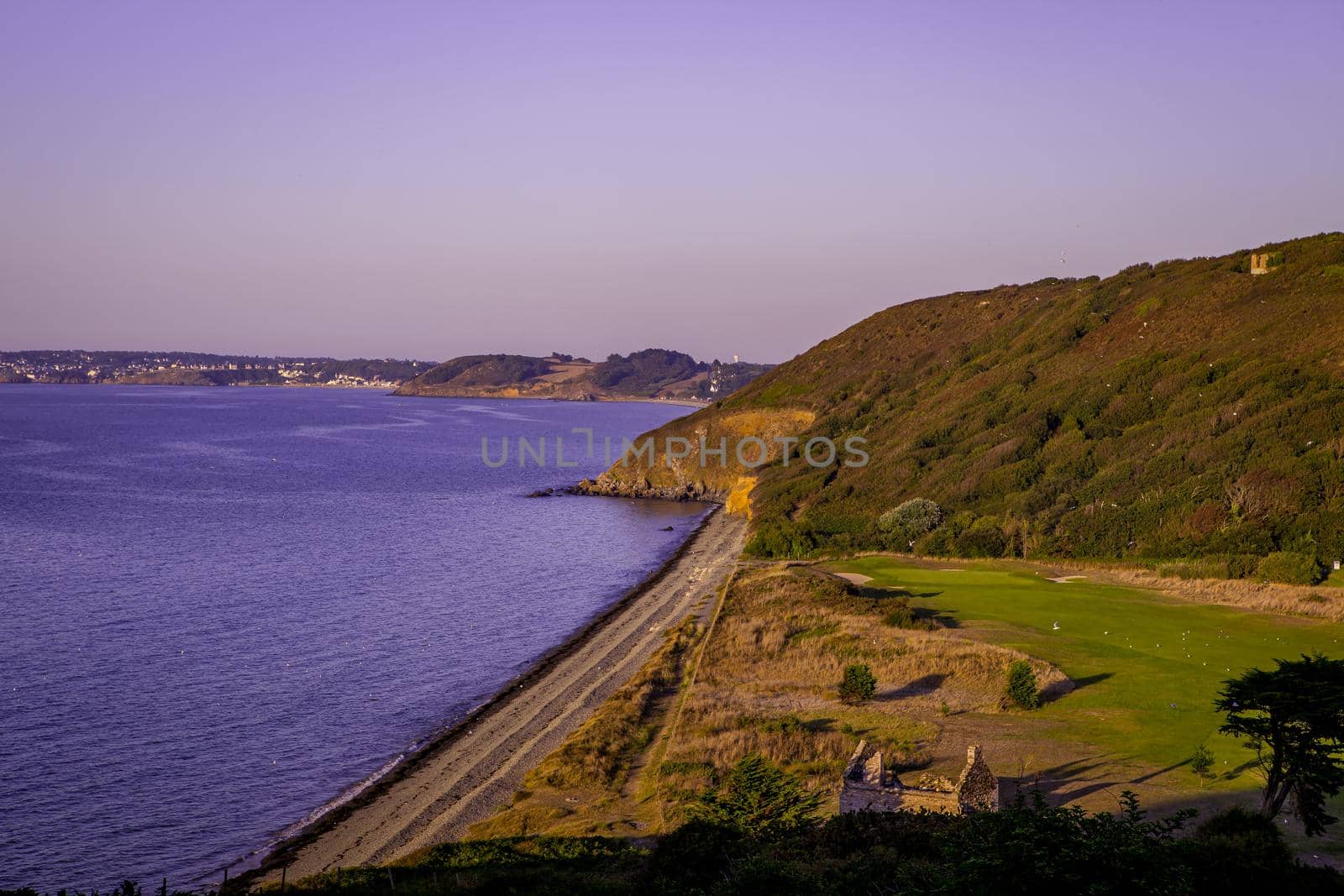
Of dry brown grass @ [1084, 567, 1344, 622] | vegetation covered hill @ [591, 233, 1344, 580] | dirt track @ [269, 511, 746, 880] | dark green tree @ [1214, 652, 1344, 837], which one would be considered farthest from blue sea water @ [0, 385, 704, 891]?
dry brown grass @ [1084, 567, 1344, 622]

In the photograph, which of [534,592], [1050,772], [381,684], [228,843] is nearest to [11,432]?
[534,592]

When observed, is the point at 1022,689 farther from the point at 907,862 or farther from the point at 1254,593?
the point at 1254,593

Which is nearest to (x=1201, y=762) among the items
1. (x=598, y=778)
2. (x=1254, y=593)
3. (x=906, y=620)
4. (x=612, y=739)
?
(x=598, y=778)

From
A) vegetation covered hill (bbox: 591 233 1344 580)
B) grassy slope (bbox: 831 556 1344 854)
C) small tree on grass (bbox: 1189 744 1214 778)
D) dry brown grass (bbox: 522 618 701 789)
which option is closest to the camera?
small tree on grass (bbox: 1189 744 1214 778)

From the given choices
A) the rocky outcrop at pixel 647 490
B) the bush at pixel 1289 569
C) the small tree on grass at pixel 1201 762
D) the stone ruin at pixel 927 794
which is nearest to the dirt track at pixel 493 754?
the stone ruin at pixel 927 794

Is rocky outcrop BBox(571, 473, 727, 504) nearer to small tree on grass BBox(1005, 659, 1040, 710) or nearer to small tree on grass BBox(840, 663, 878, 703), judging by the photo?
small tree on grass BBox(840, 663, 878, 703)

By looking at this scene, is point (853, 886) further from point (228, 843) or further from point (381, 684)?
point (381, 684)
